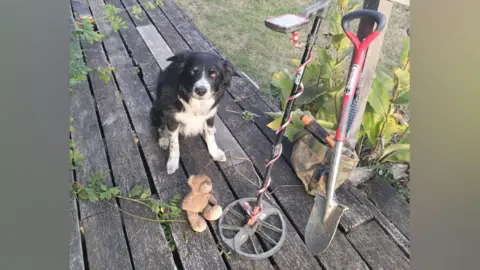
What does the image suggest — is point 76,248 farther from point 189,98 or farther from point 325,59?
point 325,59

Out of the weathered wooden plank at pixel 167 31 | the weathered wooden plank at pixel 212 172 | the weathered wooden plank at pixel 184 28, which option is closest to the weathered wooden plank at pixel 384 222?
the weathered wooden plank at pixel 212 172

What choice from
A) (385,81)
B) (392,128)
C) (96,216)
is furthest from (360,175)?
(96,216)

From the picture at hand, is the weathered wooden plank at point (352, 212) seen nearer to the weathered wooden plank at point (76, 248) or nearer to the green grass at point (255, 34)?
the weathered wooden plank at point (76, 248)

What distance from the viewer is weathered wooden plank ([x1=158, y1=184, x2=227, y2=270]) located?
2.02 meters

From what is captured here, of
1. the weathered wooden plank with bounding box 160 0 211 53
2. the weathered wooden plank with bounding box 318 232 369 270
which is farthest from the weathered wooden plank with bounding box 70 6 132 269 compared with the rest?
the weathered wooden plank with bounding box 160 0 211 53

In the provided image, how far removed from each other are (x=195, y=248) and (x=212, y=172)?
650 mm

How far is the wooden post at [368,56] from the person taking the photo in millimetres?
1911

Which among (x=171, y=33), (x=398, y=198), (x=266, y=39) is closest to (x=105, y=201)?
(x=398, y=198)

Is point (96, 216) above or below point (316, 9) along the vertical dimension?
below

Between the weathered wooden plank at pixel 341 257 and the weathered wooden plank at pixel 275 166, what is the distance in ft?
0.08

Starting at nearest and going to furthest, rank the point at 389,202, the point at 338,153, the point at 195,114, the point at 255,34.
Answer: the point at 338,153
the point at 389,202
the point at 195,114
the point at 255,34

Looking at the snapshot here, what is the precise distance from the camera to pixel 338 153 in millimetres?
1521

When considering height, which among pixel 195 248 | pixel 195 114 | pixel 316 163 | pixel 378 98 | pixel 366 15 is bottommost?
pixel 195 248
